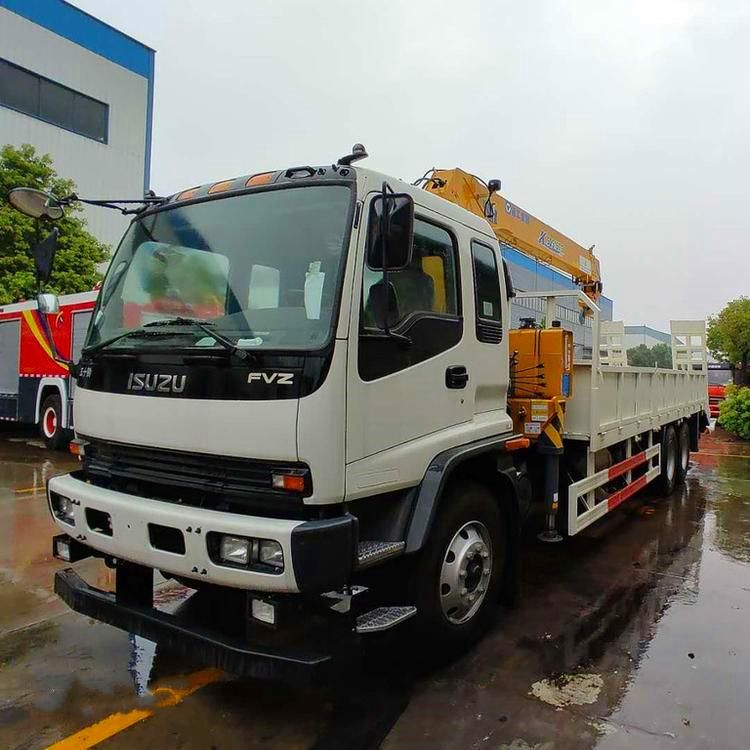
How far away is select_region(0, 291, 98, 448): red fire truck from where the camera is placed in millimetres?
10375

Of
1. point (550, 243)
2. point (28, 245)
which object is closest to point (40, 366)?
point (28, 245)

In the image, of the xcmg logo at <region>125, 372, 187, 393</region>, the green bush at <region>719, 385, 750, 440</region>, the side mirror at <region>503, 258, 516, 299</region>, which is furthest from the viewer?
the green bush at <region>719, 385, 750, 440</region>

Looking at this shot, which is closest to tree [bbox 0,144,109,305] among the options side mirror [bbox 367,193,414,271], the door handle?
the door handle

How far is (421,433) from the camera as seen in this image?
3.12 m

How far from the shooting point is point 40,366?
11.3 meters

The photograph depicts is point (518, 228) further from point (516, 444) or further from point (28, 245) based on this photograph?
point (28, 245)

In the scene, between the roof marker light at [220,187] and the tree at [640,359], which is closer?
the roof marker light at [220,187]

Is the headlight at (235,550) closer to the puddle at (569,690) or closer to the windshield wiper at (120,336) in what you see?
the windshield wiper at (120,336)

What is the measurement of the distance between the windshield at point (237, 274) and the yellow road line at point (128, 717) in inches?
66.4

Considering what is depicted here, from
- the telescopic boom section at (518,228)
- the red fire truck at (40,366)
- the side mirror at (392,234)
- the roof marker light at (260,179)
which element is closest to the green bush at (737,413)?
the telescopic boom section at (518,228)

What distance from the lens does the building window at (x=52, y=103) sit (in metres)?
19.3

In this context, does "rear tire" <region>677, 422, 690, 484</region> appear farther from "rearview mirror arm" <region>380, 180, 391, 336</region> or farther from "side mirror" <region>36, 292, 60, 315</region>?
"side mirror" <region>36, 292, 60, 315</region>

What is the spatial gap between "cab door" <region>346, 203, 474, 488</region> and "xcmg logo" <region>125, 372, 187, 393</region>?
0.77 metres

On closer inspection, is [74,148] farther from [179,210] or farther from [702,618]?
[702,618]
